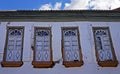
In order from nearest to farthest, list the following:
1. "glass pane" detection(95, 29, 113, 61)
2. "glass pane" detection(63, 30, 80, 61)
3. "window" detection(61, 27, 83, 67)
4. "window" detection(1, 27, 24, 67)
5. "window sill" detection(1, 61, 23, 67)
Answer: "window sill" detection(1, 61, 23, 67), "window" detection(1, 27, 24, 67), "window" detection(61, 27, 83, 67), "glass pane" detection(63, 30, 80, 61), "glass pane" detection(95, 29, 113, 61)

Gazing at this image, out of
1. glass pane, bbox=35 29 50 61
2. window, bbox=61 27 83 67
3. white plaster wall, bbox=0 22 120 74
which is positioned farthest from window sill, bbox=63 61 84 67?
glass pane, bbox=35 29 50 61

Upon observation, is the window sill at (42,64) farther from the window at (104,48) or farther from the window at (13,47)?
the window at (104,48)

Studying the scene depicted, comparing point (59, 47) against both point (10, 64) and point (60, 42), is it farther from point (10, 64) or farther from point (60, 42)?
point (10, 64)

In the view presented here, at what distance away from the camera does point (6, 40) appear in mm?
13891

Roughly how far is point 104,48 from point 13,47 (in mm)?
A: 5407

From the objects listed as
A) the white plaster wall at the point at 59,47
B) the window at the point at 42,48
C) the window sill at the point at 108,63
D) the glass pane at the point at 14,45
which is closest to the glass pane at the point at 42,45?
the window at the point at 42,48

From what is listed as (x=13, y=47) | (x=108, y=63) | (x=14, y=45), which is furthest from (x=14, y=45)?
(x=108, y=63)

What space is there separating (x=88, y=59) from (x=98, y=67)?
72cm

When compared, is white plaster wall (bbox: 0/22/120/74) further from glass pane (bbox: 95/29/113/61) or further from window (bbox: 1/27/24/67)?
glass pane (bbox: 95/29/113/61)

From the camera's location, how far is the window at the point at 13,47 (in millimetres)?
13008

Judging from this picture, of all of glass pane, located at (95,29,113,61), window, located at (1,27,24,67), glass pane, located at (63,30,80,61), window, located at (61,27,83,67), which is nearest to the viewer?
window, located at (1,27,24,67)

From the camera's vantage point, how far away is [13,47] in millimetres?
13852

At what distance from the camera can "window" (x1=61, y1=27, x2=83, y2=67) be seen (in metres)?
13.2

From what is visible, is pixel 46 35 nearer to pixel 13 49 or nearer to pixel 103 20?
pixel 13 49
